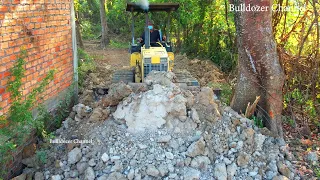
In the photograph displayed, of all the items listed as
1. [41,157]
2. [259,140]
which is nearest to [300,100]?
[259,140]

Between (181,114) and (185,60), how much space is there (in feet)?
25.4

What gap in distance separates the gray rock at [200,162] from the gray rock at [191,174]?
0.28 ft

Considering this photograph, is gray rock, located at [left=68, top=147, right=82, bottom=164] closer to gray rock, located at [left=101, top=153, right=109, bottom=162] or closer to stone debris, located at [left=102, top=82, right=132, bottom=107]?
gray rock, located at [left=101, top=153, right=109, bottom=162]

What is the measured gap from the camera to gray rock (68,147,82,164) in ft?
16.4

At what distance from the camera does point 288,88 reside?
283 inches

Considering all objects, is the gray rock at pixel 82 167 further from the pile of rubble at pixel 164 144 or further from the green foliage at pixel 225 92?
the green foliage at pixel 225 92

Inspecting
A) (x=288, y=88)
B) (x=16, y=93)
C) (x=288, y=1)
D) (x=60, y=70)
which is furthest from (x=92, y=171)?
(x=288, y=1)

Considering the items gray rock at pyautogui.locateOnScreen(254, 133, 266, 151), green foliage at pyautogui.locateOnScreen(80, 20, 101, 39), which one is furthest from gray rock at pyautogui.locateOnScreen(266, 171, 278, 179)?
green foliage at pyautogui.locateOnScreen(80, 20, 101, 39)

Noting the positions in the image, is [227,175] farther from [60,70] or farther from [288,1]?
[288,1]

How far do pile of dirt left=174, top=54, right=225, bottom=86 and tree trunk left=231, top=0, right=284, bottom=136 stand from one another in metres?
3.08

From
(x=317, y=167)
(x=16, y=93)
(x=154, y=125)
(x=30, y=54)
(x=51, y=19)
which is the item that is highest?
(x=51, y=19)

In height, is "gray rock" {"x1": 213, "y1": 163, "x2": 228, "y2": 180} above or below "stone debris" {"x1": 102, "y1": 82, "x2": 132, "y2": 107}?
below

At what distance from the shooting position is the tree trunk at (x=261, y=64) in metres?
6.09

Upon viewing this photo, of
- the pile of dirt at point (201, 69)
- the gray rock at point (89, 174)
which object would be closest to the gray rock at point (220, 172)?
the gray rock at point (89, 174)
